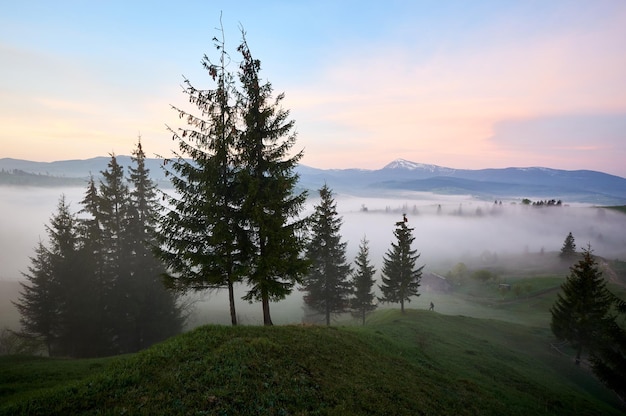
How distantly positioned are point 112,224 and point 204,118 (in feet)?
74.9

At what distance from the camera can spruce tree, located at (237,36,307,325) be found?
16.2 meters

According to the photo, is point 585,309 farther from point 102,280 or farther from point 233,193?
point 102,280

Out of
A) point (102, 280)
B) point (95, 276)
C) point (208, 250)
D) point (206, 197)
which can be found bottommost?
point (102, 280)

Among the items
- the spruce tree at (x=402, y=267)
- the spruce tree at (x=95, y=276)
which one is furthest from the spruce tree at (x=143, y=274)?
the spruce tree at (x=402, y=267)

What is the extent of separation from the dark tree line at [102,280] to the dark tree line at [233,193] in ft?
42.7

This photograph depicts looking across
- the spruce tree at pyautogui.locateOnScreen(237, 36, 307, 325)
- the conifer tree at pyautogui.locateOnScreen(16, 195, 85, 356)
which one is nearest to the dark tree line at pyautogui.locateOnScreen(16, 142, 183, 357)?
the conifer tree at pyautogui.locateOnScreen(16, 195, 85, 356)

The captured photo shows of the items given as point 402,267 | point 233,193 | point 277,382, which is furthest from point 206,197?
point 402,267

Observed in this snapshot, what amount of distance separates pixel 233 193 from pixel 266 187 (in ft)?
6.70

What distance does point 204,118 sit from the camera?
1581 cm

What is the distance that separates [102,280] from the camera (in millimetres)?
29969

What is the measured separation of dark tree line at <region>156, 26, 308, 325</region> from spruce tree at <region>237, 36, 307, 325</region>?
57mm

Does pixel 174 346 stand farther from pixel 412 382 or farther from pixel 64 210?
pixel 64 210

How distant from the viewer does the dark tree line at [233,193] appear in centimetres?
1576

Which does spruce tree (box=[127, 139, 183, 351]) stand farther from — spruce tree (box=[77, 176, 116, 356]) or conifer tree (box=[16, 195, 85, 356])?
conifer tree (box=[16, 195, 85, 356])
